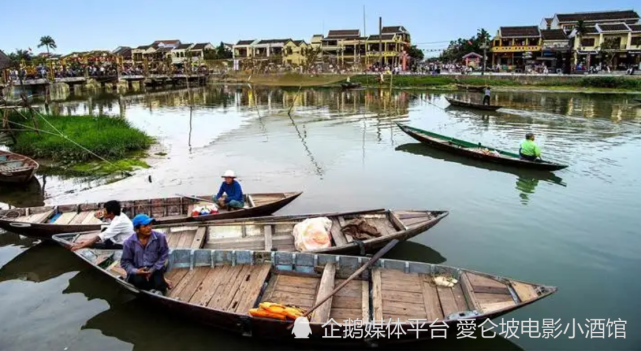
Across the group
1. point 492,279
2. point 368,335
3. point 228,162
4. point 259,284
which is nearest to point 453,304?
point 492,279

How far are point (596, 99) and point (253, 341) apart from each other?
142 ft

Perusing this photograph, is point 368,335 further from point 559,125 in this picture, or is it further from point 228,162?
point 559,125

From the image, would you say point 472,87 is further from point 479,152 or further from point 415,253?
point 415,253

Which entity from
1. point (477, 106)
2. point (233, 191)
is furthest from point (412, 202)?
point (477, 106)

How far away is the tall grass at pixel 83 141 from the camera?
17531 mm

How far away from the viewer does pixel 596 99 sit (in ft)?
132

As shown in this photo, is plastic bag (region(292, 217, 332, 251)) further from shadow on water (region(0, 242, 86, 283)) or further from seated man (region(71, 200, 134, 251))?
shadow on water (region(0, 242, 86, 283))

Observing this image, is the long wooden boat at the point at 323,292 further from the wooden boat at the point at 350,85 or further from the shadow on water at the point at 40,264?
the wooden boat at the point at 350,85

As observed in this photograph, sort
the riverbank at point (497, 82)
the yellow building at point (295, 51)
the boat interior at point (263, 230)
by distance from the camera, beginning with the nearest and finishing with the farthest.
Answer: the boat interior at point (263, 230) → the riverbank at point (497, 82) → the yellow building at point (295, 51)

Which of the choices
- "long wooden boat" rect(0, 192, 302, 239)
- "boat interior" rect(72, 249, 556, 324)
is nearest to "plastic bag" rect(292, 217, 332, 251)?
"boat interior" rect(72, 249, 556, 324)

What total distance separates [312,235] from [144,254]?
10.3ft

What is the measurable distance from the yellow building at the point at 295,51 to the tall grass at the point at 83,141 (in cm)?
5490

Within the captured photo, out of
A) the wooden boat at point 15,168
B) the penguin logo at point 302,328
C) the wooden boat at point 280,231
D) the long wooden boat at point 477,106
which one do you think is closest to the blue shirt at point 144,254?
the wooden boat at point 280,231

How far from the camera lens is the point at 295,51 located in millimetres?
81625
